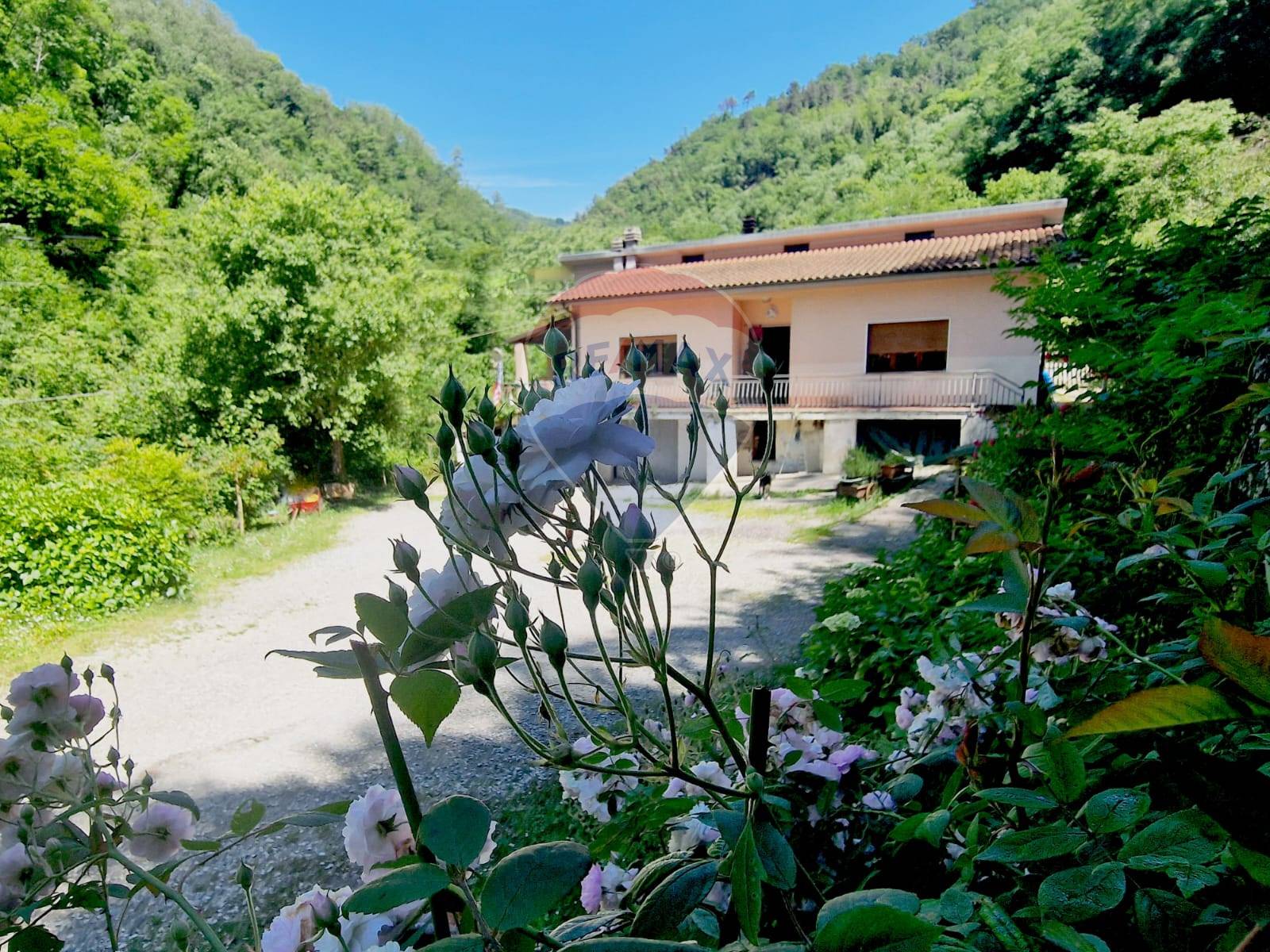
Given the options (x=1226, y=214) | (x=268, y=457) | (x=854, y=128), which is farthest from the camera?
(x=854, y=128)

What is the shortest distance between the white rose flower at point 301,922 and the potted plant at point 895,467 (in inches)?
324

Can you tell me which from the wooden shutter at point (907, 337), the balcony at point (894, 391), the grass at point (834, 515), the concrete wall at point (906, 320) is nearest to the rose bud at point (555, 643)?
the grass at point (834, 515)

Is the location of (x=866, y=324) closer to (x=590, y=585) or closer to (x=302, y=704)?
(x=302, y=704)

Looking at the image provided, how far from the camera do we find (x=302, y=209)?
8.42 metres

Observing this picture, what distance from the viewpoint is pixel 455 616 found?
1.12ft

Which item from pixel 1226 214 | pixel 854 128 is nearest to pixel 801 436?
pixel 1226 214

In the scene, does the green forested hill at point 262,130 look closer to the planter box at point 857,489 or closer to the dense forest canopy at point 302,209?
the dense forest canopy at point 302,209

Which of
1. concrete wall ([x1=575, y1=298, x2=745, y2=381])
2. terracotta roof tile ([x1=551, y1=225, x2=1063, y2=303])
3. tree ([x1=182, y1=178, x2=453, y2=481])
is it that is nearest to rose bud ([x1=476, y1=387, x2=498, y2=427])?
tree ([x1=182, y1=178, x2=453, y2=481])

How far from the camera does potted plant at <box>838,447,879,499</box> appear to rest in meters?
8.02

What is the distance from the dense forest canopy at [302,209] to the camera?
25.8 feet

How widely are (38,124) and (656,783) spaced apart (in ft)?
55.6

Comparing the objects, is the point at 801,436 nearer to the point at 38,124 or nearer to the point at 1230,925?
the point at 1230,925

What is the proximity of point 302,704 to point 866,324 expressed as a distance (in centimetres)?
919

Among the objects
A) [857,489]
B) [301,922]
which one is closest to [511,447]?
[301,922]
